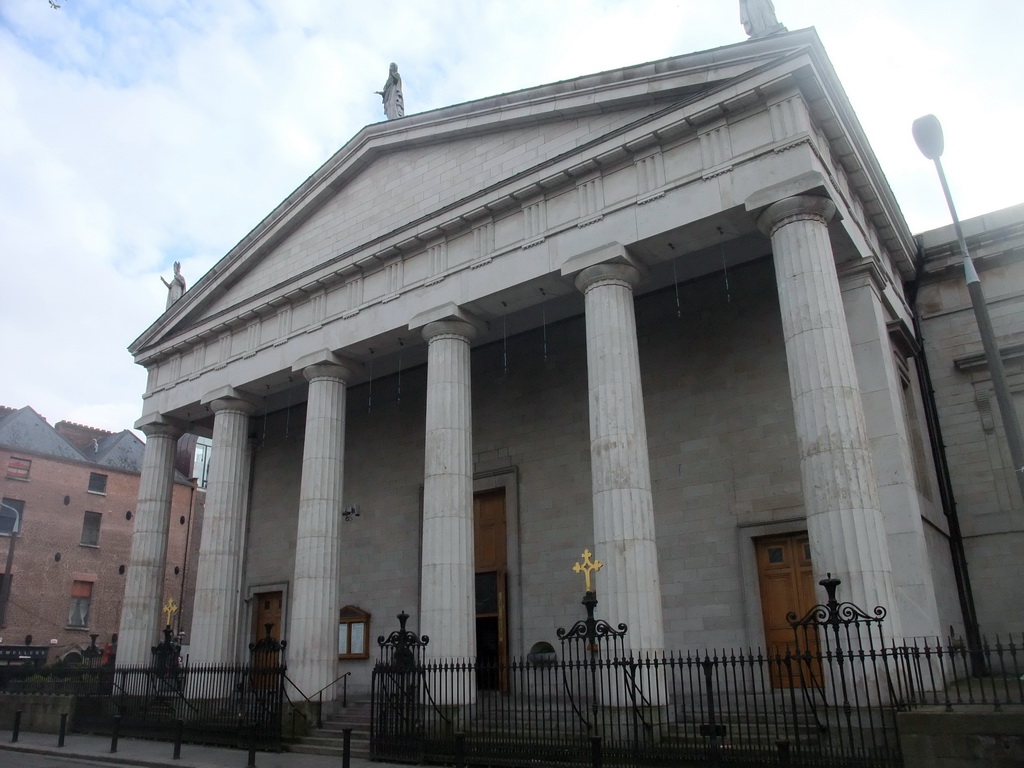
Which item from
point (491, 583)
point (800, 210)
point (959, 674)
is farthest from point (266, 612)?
point (800, 210)

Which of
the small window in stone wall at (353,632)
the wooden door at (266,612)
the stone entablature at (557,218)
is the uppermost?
the stone entablature at (557,218)

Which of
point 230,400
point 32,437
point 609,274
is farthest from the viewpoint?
point 32,437

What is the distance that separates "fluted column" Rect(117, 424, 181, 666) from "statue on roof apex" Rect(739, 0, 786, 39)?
62.5 feet

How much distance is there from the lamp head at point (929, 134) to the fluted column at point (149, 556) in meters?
20.9

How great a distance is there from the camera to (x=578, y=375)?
814 inches

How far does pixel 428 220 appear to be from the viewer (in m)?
18.8

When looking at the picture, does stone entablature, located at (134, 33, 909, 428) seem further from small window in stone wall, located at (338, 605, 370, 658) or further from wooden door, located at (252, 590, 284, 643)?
wooden door, located at (252, 590, 284, 643)

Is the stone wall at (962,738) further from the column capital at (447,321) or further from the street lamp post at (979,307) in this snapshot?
the column capital at (447,321)

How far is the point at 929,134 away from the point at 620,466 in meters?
6.82

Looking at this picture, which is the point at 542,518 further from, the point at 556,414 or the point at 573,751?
the point at 573,751

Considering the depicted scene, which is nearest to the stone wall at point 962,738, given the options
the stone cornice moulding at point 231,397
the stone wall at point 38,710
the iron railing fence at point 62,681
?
the stone cornice moulding at point 231,397

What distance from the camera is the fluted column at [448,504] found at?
16078 millimetres

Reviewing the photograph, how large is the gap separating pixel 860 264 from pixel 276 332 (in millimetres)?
14093

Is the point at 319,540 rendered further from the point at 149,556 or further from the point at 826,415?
the point at 826,415
